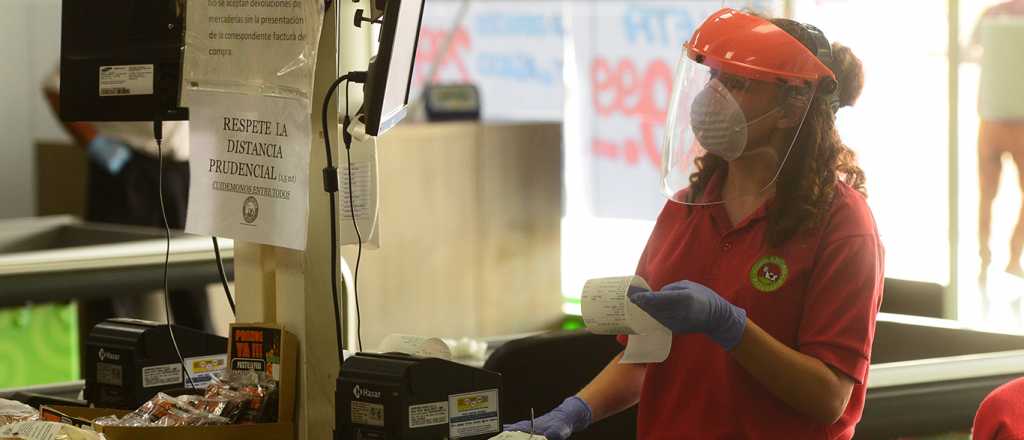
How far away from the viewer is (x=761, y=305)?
191 cm

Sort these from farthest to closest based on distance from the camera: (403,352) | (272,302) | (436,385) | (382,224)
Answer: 1. (382,224)
2. (272,302)
3. (403,352)
4. (436,385)

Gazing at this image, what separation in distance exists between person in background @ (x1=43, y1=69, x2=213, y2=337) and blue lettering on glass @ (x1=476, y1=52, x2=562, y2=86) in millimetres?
2801

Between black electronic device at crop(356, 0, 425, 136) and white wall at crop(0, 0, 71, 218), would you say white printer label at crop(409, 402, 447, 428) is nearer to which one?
black electronic device at crop(356, 0, 425, 136)

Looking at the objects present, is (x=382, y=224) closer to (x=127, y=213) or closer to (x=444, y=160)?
(x=444, y=160)

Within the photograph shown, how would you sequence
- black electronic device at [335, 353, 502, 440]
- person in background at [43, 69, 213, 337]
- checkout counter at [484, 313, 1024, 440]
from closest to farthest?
black electronic device at [335, 353, 502, 440], checkout counter at [484, 313, 1024, 440], person in background at [43, 69, 213, 337]

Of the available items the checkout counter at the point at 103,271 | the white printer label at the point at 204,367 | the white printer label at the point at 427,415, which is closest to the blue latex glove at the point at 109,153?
the checkout counter at the point at 103,271

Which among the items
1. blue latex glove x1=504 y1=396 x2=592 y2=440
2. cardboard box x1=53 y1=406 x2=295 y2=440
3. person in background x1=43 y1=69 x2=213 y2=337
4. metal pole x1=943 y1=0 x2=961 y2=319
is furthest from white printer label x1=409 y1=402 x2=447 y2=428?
person in background x1=43 y1=69 x2=213 y2=337

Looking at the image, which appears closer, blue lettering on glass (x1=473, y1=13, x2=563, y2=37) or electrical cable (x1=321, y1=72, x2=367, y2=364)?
electrical cable (x1=321, y1=72, x2=367, y2=364)

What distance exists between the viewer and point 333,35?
5.34 feet

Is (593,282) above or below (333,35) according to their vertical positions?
below

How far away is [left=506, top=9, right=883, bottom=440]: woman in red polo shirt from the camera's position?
1.83 meters

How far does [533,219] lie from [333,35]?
378 cm

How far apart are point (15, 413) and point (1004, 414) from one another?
1.40 metres

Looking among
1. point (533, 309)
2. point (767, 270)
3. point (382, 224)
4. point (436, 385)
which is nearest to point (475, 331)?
point (533, 309)
